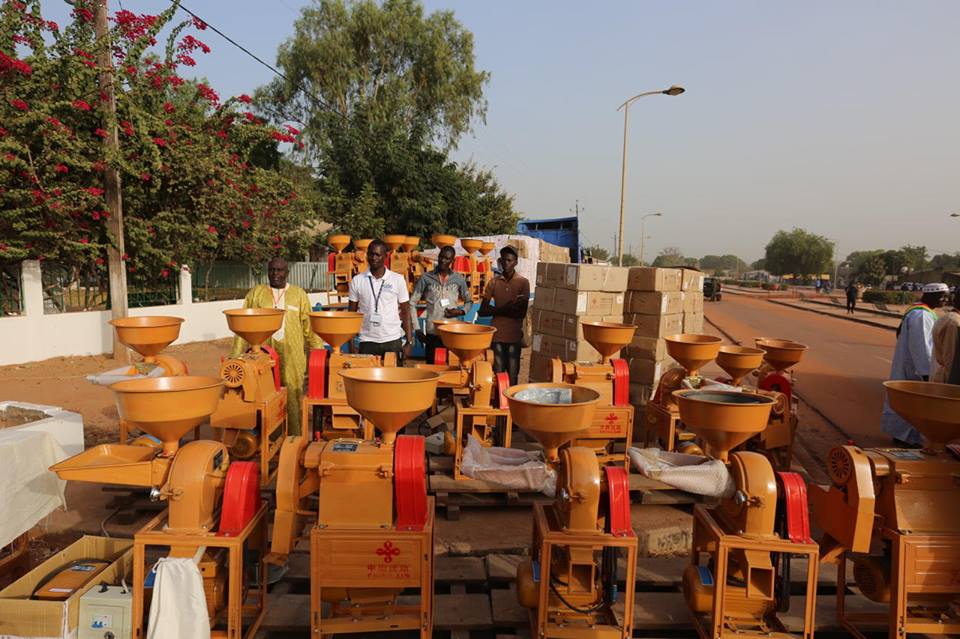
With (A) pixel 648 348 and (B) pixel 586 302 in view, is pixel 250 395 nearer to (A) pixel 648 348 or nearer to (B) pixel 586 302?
(B) pixel 586 302

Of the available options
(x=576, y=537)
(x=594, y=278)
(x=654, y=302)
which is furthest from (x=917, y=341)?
(x=576, y=537)

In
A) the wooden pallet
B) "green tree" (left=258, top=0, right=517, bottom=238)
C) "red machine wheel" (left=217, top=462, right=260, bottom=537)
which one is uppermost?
"green tree" (left=258, top=0, right=517, bottom=238)

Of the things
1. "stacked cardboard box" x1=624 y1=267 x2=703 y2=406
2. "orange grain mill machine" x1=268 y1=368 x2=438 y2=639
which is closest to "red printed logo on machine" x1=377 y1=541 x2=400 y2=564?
"orange grain mill machine" x1=268 y1=368 x2=438 y2=639

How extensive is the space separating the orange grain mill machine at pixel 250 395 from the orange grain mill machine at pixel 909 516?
3561 millimetres

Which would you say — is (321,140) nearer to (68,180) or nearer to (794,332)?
(68,180)

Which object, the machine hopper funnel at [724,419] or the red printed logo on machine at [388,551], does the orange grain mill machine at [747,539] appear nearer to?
the machine hopper funnel at [724,419]

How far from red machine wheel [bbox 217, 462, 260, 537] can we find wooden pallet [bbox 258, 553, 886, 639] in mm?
612

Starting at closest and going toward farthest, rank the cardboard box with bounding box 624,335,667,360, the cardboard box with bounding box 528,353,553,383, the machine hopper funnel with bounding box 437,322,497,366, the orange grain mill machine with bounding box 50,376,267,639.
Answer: the orange grain mill machine with bounding box 50,376,267,639 → the machine hopper funnel with bounding box 437,322,497,366 → the cardboard box with bounding box 624,335,667,360 → the cardboard box with bounding box 528,353,553,383

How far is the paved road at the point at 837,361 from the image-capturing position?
23.4 feet

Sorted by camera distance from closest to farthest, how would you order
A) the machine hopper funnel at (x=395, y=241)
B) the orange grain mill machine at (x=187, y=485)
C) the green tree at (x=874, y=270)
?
the orange grain mill machine at (x=187, y=485), the machine hopper funnel at (x=395, y=241), the green tree at (x=874, y=270)

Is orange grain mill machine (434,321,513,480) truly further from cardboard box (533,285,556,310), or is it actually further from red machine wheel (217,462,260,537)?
red machine wheel (217,462,260,537)

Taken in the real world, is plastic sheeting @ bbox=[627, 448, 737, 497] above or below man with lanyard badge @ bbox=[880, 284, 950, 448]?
below

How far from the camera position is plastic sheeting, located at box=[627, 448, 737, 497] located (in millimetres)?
2602

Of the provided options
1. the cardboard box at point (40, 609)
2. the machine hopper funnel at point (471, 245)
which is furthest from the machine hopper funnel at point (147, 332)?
the machine hopper funnel at point (471, 245)
